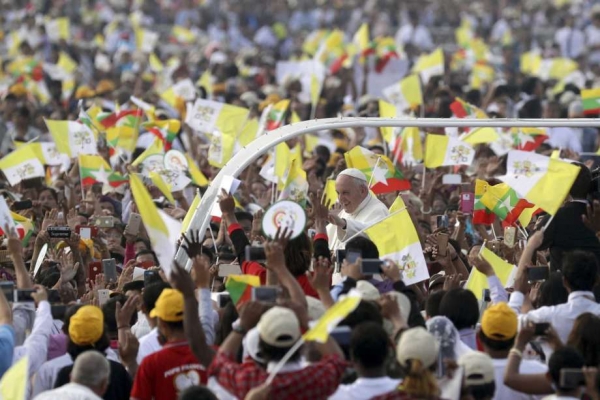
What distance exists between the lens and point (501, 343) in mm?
8539

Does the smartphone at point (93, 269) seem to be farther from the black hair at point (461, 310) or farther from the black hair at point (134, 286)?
the black hair at point (461, 310)

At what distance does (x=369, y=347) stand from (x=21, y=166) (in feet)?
28.8

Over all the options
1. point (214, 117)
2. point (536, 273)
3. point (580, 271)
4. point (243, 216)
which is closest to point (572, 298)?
point (580, 271)

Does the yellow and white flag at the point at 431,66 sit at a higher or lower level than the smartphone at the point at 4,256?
higher

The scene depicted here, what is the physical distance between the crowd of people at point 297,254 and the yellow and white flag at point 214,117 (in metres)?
0.03

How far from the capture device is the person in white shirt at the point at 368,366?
305 inches

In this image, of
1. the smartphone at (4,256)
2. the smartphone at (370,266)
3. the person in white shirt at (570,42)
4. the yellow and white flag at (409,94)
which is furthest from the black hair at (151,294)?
the person in white shirt at (570,42)

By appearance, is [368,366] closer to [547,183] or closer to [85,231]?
[547,183]

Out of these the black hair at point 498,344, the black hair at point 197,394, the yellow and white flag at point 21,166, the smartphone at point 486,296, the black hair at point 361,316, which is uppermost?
the yellow and white flag at point 21,166

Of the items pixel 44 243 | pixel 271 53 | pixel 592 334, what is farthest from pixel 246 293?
pixel 271 53

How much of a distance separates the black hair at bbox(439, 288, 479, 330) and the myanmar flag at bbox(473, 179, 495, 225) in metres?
3.23

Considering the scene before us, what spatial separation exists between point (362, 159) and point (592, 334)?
5712 millimetres

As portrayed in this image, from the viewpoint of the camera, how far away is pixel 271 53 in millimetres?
32344

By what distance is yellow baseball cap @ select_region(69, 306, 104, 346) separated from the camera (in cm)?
870
